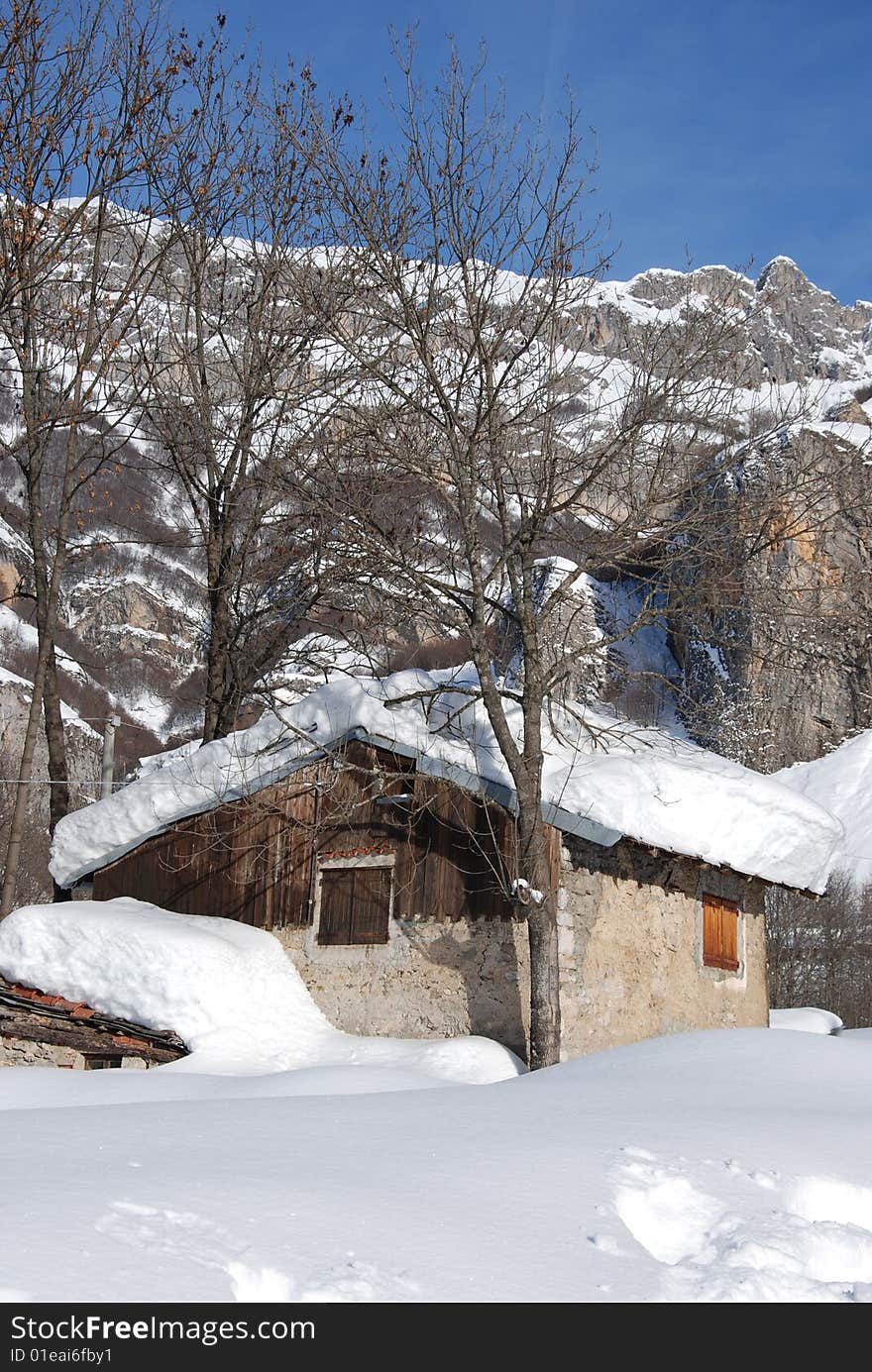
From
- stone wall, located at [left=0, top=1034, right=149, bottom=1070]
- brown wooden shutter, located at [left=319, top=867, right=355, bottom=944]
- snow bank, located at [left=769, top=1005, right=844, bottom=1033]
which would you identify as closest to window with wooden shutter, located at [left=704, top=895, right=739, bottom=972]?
brown wooden shutter, located at [left=319, top=867, right=355, bottom=944]

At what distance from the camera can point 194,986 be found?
12.6 m

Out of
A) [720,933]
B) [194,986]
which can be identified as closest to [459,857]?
[194,986]

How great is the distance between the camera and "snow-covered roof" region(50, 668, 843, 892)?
12211mm

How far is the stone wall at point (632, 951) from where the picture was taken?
12.1m

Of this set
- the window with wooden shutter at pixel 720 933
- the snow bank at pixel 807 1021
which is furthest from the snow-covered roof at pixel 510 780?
the snow bank at pixel 807 1021

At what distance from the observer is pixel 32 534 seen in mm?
16156

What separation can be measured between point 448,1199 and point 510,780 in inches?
328

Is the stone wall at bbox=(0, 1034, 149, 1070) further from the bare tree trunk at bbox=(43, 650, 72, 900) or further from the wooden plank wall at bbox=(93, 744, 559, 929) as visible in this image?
the bare tree trunk at bbox=(43, 650, 72, 900)

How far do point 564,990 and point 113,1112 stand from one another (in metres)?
6.61

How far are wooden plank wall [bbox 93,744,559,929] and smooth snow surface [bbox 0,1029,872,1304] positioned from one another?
19.0 feet

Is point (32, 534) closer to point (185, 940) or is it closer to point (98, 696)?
point (185, 940)

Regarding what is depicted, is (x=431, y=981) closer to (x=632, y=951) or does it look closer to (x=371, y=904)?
(x=371, y=904)

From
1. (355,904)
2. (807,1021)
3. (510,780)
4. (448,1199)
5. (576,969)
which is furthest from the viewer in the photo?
(807,1021)
